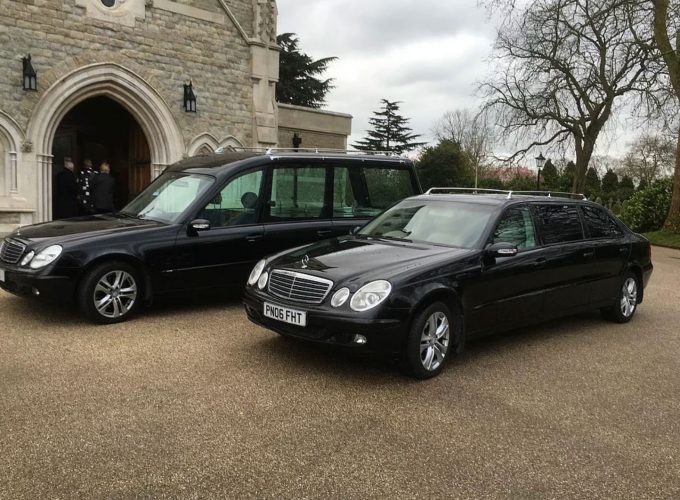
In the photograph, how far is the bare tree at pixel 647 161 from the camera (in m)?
50.7

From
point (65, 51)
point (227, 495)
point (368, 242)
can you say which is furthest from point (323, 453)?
point (65, 51)

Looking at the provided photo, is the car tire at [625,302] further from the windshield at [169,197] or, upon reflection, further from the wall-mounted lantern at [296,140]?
the wall-mounted lantern at [296,140]

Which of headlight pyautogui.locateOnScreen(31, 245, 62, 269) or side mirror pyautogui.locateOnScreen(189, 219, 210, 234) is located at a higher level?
side mirror pyautogui.locateOnScreen(189, 219, 210, 234)

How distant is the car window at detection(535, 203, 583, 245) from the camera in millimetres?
6164

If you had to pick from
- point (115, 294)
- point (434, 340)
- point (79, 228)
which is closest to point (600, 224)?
point (434, 340)

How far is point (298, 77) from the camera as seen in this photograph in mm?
35906

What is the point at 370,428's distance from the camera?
379 cm

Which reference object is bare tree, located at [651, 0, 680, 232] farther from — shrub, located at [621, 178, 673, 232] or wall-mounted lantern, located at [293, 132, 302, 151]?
wall-mounted lantern, located at [293, 132, 302, 151]

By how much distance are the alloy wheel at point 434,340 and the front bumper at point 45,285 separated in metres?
3.54

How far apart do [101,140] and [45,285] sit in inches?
508

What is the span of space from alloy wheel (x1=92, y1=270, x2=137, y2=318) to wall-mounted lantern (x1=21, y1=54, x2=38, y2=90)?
8833 mm

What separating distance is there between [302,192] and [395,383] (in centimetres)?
361

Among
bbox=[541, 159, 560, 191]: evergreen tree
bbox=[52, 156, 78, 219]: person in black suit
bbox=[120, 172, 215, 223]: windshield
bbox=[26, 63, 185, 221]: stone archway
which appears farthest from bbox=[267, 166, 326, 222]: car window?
bbox=[541, 159, 560, 191]: evergreen tree

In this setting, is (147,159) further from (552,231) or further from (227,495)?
(227,495)
